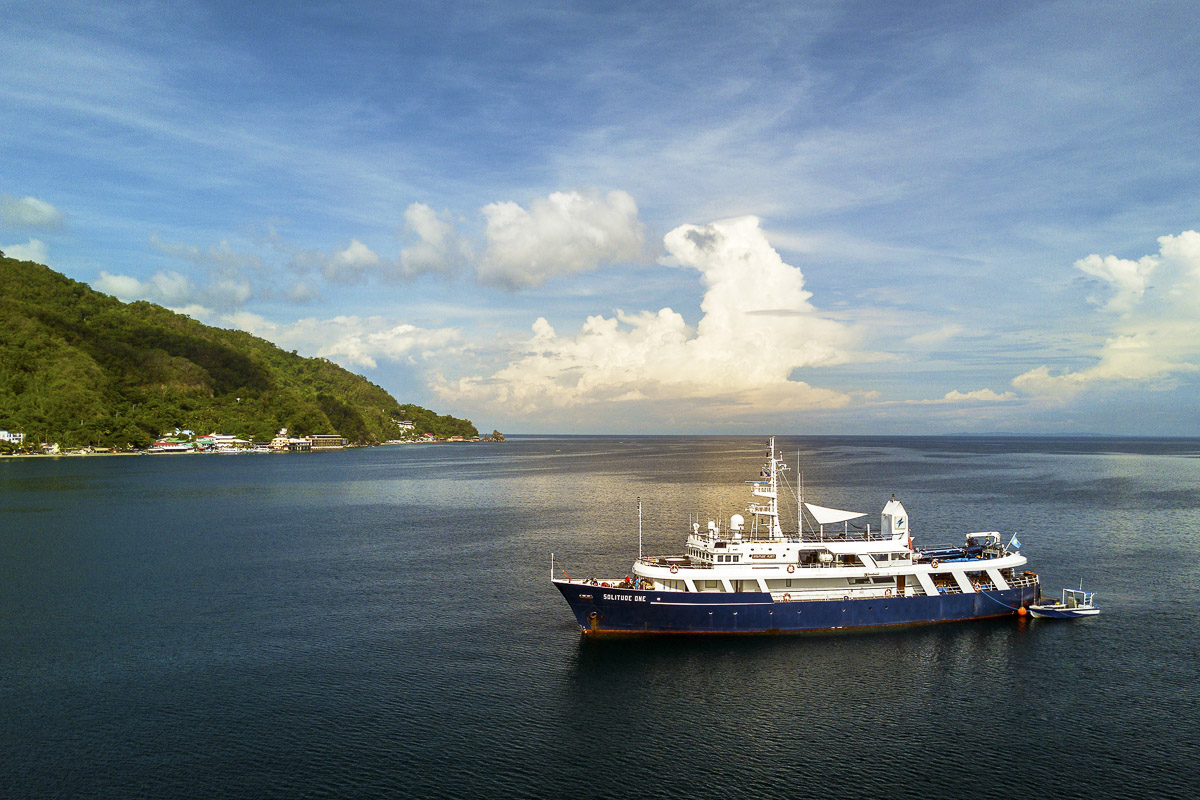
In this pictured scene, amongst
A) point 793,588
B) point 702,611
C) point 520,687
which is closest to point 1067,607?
point 793,588

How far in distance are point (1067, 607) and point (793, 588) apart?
82.2 feet

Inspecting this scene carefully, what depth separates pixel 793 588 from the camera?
54719 mm

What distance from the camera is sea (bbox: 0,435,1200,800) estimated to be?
108 feet

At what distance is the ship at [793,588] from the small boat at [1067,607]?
1197mm

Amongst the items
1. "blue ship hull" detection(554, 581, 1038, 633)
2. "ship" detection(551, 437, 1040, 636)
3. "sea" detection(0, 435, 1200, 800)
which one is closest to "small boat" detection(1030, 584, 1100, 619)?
"sea" detection(0, 435, 1200, 800)

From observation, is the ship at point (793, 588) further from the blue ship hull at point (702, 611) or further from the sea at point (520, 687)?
the sea at point (520, 687)

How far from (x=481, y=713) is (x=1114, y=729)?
34968 millimetres

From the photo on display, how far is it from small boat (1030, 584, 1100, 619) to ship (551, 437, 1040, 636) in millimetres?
1197

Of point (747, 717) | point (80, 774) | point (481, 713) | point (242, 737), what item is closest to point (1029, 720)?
point (747, 717)

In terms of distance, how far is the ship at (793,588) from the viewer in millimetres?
52000

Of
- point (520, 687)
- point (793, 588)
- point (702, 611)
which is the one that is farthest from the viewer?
point (793, 588)

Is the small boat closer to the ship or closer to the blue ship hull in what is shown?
the ship

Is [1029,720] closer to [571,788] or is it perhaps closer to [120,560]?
[571,788]

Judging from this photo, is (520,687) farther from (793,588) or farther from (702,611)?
(793,588)
